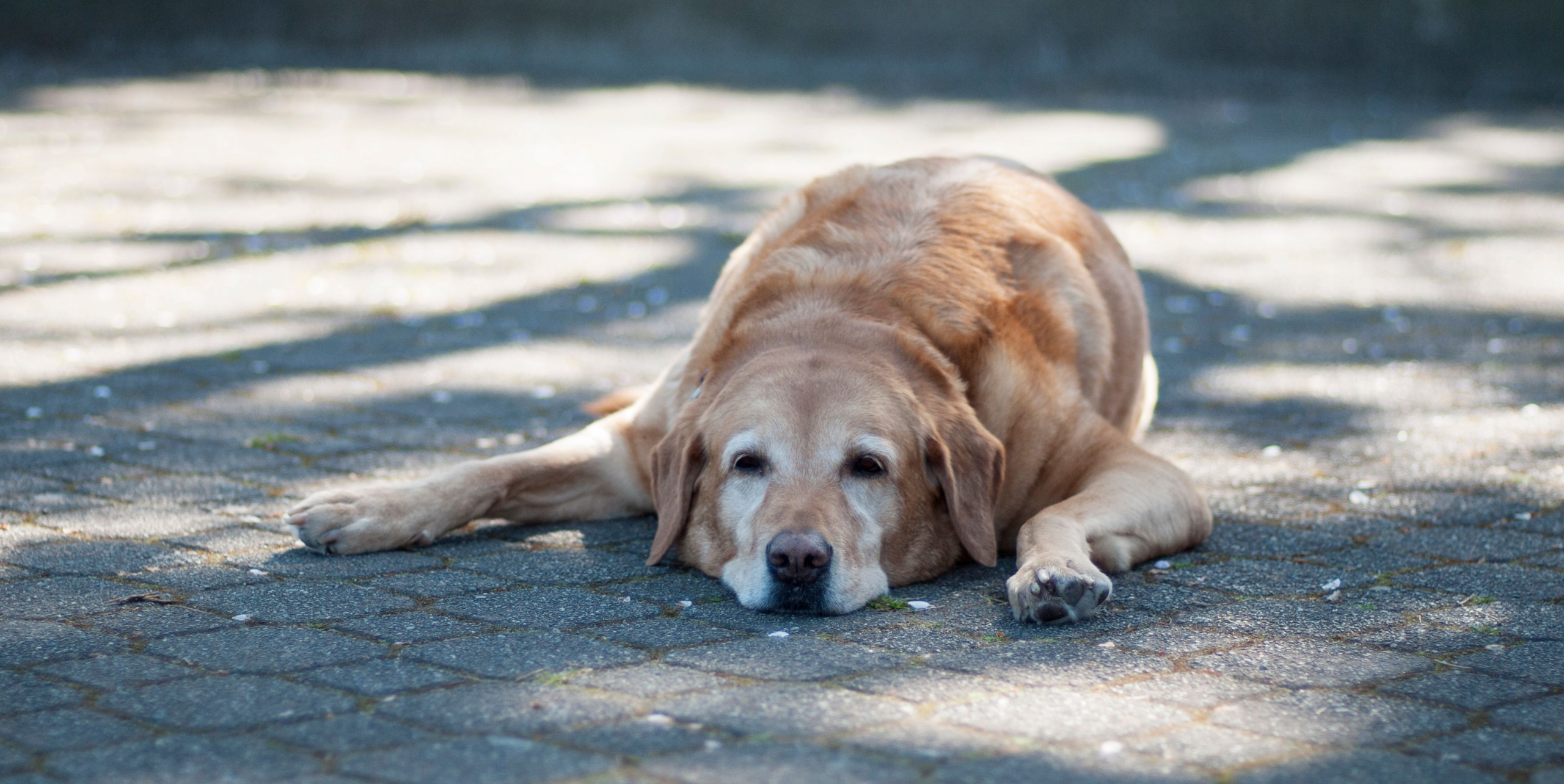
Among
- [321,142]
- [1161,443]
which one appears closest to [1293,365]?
[1161,443]

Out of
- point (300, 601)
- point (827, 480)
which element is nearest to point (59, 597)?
point (300, 601)

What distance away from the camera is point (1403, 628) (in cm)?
345

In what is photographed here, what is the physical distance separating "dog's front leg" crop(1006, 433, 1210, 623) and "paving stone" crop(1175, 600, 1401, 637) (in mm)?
251

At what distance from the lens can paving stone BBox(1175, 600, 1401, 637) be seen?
11.3 ft

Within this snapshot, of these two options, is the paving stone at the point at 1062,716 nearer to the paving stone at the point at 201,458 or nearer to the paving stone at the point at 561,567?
the paving stone at the point at 561,567

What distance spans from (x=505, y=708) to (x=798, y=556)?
91 centimetres

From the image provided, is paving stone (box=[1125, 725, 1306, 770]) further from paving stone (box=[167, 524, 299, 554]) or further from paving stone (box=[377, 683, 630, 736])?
paving stone (box=[167, 524, 299, 554])

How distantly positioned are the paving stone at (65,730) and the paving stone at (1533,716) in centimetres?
254

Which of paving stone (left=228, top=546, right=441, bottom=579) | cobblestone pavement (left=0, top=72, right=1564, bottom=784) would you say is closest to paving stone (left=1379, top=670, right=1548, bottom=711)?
cobblestone pavement (left=0, top=72, right=1564, bottom=784)

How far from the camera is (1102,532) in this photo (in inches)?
153

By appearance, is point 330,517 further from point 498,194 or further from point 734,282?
point 498,194

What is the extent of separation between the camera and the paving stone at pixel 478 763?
8.20ft

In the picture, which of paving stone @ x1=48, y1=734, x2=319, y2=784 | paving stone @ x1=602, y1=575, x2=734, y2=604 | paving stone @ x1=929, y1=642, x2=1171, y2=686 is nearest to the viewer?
paving stone @ x1=48, y1=734, x2=319, y2=784

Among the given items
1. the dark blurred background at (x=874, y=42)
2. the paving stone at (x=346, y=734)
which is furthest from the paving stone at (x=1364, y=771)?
the dark blurred background at (x=874, y=42)
